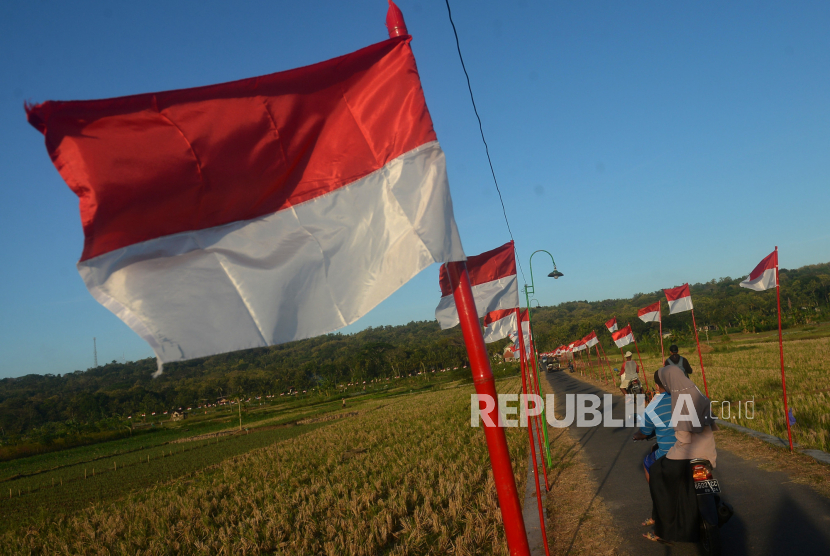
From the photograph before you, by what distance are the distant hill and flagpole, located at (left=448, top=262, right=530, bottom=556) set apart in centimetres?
7246

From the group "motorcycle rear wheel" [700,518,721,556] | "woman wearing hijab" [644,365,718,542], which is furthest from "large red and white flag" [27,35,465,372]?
"motorcycle rear wheel" [700,518,721,556]

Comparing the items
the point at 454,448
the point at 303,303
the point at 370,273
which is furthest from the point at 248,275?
the point at 454,448

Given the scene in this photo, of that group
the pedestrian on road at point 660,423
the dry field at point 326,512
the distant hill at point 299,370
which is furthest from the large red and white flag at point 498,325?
the distant hill at point 299,370

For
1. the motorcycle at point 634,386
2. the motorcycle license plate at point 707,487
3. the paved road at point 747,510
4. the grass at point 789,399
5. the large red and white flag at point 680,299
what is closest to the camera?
the motorcycle license plate at point 707,487

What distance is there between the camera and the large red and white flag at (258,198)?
3.07m

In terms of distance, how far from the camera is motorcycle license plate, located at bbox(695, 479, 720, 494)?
17.0 ft

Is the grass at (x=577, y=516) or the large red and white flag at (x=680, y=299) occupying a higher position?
the large red and white flag at (x=680, y=299)

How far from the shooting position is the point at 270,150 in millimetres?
3547

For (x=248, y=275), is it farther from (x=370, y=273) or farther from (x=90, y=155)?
(x=90, y=155)

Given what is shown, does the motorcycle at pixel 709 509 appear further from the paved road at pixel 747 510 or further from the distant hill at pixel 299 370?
the distant hill at pixel 299 370

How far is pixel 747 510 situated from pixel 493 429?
16.4 ft

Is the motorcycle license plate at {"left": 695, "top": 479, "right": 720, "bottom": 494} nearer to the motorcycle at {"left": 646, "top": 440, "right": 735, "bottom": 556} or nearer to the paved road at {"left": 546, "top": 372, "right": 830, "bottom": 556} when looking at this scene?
the motorcycle at {"left": 646, "top": 440, "right": 735, "bottom": 556}

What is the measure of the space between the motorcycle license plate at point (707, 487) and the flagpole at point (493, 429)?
115 inches

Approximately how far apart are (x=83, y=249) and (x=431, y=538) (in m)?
6.73
